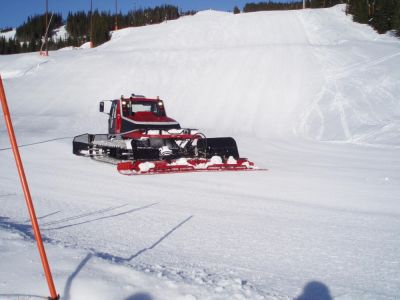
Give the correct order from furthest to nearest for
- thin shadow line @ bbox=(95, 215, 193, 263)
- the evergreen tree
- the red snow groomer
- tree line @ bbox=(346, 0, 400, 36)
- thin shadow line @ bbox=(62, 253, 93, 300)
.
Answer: the evergreen tree
tree line @ bbox=(346, 0, 400, 36)
the red snow groomer
thin shadow line @ bbox=(95, 215, 193, 263)
thin shadow line @ bbox=(62, 253, 93, 300)

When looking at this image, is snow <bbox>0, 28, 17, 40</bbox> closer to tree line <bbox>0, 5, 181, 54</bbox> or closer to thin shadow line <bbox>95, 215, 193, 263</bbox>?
tree line <bbox>0, 5, 181, 54</bbox>

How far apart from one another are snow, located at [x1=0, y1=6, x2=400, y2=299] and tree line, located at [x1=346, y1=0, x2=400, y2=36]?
834 cm

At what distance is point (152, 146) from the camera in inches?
473

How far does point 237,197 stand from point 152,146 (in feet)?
15.6

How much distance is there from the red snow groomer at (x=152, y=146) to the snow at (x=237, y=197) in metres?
0.44

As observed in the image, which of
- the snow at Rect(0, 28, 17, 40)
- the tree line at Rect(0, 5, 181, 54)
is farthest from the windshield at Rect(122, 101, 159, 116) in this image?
the snow at Rect(0, 28, 17, 40)

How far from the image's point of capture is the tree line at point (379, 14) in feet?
120

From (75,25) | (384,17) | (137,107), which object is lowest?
(137,107)

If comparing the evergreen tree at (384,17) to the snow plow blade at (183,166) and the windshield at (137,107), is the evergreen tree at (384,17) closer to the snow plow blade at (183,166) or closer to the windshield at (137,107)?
the windshield at (137,107)

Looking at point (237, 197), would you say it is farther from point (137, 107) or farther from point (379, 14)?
point (379, 14)

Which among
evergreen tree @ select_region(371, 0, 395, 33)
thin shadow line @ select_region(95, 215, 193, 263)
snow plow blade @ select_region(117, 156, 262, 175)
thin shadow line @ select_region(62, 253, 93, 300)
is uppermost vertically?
evergreen tree @ select_region(371, 0, 395, 33)

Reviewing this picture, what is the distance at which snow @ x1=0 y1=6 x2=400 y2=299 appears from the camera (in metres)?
3.72

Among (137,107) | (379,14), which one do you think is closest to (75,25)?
(379,14)

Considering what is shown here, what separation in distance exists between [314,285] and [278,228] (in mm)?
1895
